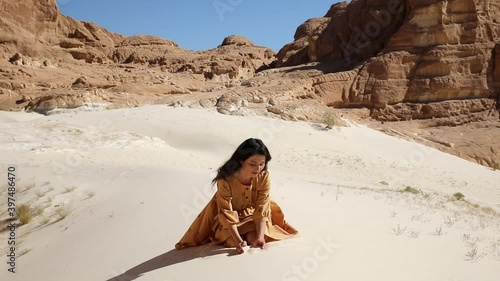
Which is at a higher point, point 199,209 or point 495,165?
point 199,209

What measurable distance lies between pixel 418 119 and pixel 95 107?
15.7m

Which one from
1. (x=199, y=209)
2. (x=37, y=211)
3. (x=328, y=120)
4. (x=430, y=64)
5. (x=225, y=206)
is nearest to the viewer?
(x=225, y=206)

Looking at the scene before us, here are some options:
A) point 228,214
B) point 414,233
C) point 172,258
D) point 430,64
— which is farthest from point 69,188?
point 430,64

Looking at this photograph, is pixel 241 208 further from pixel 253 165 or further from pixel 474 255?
pixel 474 255

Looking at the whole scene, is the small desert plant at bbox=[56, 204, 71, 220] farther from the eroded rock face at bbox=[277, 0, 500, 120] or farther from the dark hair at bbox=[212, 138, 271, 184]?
the eroded rock face at bbox=[277, 0, 500, 120]

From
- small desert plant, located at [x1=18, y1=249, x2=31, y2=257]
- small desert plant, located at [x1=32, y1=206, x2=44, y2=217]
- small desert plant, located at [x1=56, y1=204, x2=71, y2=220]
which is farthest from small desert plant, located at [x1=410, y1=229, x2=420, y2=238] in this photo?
small desert plant, located at [x1=32, y1=206, x2=44, y2=217]

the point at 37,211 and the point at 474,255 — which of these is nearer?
the point at 474,255

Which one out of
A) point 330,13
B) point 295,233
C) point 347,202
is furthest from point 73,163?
point 330,13

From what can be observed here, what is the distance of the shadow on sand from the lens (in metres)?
3.18

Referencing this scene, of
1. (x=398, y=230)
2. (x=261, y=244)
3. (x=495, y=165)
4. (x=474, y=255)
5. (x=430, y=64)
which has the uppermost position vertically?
(x=430, y=64)

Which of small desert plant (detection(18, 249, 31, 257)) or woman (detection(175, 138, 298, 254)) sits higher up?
woman (detection(175, 138, 298, 254))

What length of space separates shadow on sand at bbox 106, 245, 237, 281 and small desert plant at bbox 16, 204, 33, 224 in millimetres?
2965

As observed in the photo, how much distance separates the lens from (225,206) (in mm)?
3186

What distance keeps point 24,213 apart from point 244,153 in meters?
4.09
